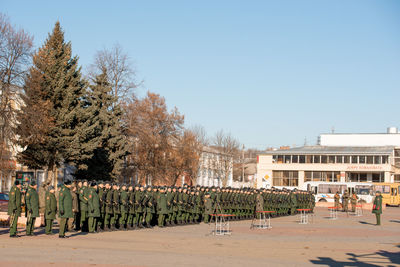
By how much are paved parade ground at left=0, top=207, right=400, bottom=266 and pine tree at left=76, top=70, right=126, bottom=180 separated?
1900 cm

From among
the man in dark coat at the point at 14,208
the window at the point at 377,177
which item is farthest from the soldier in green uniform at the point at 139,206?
the window at the point at 377,177

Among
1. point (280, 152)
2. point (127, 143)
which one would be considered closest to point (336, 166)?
point (280, 152)

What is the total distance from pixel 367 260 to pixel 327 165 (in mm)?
71005

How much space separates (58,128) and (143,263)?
74.9 feet

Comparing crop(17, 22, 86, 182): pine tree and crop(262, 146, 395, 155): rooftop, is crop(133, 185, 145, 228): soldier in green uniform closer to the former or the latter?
crop(17, 22, 86, 182): pine tree

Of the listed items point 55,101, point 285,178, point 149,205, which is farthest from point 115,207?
point 285,178

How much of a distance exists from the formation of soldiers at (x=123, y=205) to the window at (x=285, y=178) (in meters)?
54.5

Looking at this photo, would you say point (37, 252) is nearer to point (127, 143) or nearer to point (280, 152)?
point (127, 143)

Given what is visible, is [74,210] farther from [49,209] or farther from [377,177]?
[377,177]

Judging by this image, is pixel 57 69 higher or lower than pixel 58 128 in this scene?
higher

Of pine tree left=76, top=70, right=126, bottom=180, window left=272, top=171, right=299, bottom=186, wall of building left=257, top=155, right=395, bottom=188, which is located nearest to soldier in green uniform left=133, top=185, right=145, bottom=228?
pine tree left=76, top=70, right=126, bottom=180

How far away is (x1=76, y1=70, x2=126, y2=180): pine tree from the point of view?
1519 inches

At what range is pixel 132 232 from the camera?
20125mm

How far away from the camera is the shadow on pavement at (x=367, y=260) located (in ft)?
41.7
